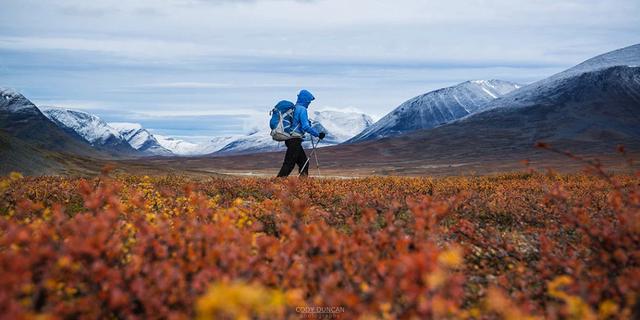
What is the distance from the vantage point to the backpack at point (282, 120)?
51.4 ft

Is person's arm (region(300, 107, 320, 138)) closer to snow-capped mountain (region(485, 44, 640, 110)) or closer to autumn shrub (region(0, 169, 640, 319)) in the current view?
autumn shrub (region(0, 169, 640, 319))

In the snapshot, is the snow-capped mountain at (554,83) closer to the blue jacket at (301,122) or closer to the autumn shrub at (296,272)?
the blue jacket at (301,122)

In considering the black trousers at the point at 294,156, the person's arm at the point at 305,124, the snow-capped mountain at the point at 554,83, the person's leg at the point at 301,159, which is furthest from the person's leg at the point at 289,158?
the snow-capped mountain at the point at 554,83

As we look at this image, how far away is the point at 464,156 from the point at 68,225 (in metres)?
95.3

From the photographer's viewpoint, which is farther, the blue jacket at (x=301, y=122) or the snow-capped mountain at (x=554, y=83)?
the snow-capped mountain at (x=554, y=83)

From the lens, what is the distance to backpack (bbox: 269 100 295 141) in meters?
15.7

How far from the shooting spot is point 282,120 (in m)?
15.8

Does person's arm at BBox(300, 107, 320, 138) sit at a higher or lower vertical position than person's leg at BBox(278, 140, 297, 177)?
higher

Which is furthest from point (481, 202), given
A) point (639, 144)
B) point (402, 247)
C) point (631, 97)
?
point (631, 97)

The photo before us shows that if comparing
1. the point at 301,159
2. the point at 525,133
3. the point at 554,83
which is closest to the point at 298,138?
the point at 301,159

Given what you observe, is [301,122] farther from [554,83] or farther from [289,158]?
[554,83]

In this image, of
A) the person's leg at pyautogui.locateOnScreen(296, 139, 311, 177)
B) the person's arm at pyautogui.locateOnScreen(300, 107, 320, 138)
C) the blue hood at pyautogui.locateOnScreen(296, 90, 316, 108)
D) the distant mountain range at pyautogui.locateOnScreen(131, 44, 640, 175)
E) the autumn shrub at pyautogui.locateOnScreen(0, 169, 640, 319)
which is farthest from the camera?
the distant mountain range at pyautogui.locateOnScreen(131, 44, 640, 175)

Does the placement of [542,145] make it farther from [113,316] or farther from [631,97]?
[631,97]

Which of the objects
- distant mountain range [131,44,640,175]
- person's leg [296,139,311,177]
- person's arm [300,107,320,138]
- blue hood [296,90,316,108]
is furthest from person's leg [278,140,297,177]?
distant mountain range [131,44,640,175]
